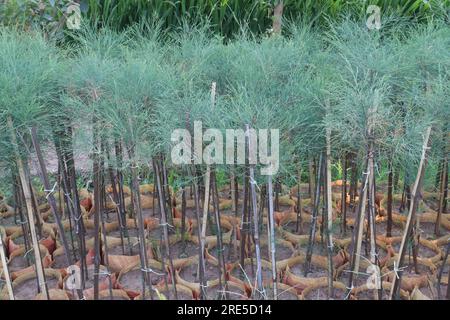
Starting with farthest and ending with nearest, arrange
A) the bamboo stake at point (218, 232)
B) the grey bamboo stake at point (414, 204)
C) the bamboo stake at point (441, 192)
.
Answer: the bamboo stake at point (441, 192) < the bamboo stake at point (218, 232) < the grey bamboo stake at point (414, 204)

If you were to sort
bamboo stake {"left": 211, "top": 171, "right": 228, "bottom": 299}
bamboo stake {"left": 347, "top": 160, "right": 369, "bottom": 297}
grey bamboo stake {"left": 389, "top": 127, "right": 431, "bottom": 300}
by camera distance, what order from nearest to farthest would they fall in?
grey bamboo stake {"left": 389, "top": 127, "right": 431, "bottom": 300} → bamboo stake {"left": 347, "top": 160, "right": 369, "bottom": 297} → bamboo stake {"left": 211, "top": 171, "right": 228, "bottom": 299}

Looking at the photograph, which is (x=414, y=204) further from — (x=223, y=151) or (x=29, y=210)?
(x=29, y=210)

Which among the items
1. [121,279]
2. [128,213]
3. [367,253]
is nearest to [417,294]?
[367,253]

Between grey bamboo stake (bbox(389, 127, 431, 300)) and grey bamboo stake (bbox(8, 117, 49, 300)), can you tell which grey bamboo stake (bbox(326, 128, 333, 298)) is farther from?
grey bamboo stake (bbox(8, 117, 49, 300))

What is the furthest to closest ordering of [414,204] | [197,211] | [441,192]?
[441,192] < [197,211] < [414,204]

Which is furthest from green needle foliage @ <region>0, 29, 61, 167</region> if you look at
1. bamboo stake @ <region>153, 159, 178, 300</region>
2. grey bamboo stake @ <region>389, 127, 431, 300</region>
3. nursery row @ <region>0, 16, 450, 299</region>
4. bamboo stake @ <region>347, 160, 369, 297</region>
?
grey bamboo stake @ <region>389, 127, 431, 300</region>

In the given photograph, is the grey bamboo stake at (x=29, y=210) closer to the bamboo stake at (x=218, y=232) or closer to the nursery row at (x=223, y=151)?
the nursery row at (x=223, y=151)

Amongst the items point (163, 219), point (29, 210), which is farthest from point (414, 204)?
point (29, 210)

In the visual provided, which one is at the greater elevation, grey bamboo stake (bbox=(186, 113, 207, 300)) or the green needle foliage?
the green needle foliage

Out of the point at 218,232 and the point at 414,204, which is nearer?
the point at 414,204

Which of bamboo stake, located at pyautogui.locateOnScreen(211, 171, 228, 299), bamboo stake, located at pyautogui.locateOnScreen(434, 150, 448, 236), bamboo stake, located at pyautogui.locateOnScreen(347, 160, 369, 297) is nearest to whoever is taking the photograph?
bamboo stake, located at pyautogui.locateOnScreen(347, 160, 369, 297)

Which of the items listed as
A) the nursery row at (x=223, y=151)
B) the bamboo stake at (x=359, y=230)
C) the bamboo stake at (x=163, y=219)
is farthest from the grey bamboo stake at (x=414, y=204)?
the bamboo stake at (x=163, y=219)

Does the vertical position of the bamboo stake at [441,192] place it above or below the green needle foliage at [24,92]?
below

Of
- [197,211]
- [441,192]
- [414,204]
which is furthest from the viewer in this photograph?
[441,192]
